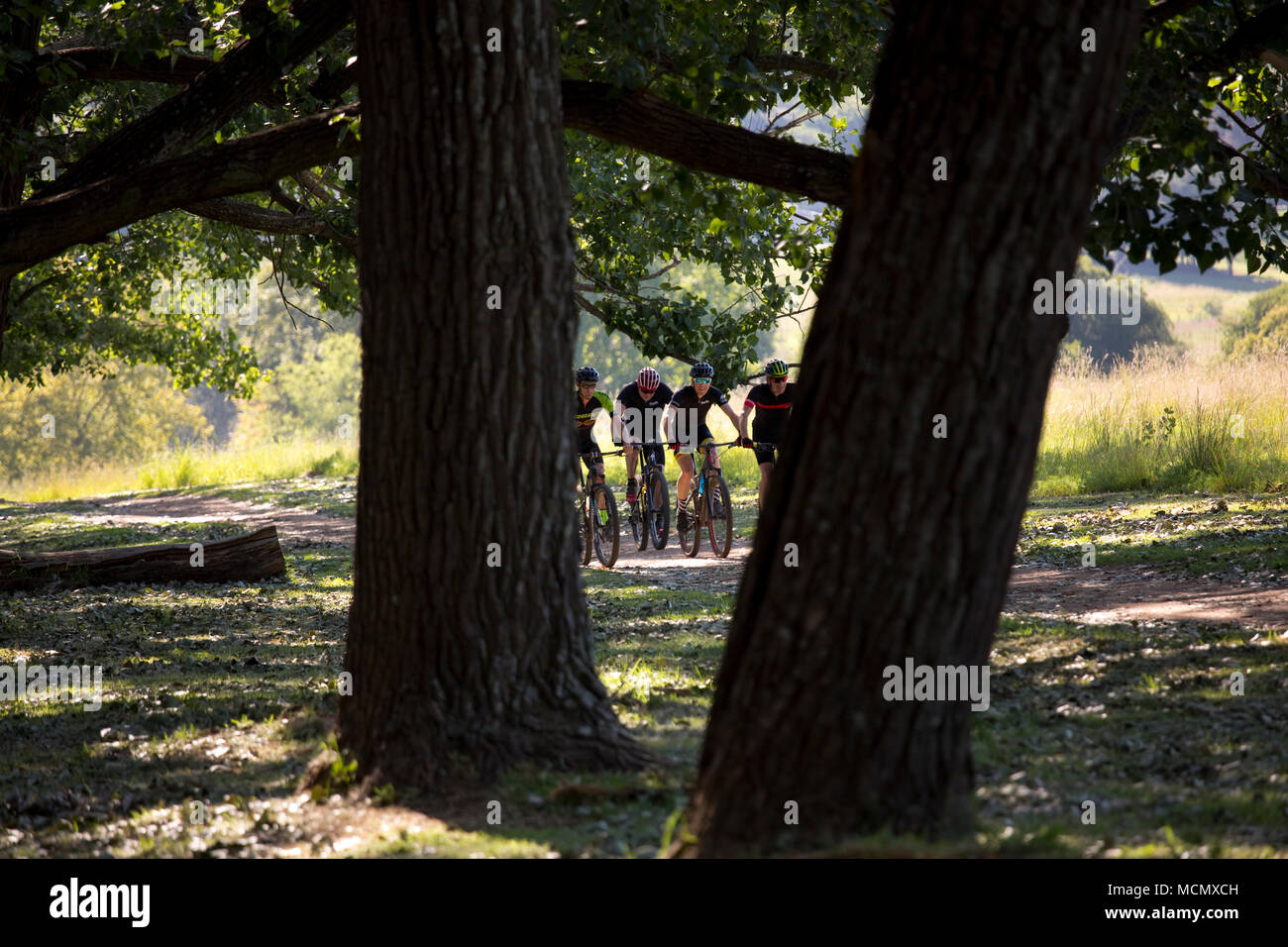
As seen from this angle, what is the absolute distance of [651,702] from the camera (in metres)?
6.60

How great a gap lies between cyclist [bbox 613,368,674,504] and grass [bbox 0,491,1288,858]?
400cm

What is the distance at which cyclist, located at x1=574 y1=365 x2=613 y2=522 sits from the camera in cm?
1373

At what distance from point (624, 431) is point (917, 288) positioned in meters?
11.3

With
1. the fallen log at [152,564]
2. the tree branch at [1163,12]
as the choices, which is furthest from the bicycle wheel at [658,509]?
the tree branch at [1163,12]

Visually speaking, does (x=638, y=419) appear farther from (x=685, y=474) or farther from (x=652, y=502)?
(x=652, y=502)

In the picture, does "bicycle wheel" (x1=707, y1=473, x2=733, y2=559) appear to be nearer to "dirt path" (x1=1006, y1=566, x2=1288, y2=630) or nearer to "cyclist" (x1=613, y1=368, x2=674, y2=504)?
"cyclist" (x1=613, y1=368, x2=674, y2=504)

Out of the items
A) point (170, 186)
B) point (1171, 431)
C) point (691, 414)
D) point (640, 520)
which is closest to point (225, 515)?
point (640, 520)

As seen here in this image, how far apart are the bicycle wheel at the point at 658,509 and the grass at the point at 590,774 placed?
13.4 feet

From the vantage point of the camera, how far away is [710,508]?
47.7ft

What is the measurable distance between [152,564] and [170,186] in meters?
7.33

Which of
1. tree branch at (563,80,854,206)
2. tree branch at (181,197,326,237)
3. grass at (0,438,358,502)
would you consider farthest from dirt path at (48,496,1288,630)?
grass at (0,438,358,502)

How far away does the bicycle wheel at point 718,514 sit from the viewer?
14.4 meters

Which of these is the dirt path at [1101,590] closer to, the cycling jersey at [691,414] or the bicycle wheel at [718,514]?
the bicycle wheel at [718,514]

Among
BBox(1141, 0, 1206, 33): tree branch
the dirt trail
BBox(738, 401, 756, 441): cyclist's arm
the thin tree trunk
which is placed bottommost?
the dirt trail
